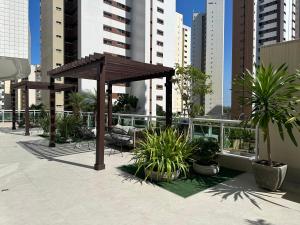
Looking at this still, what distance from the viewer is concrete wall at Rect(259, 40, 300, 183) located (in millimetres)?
5227

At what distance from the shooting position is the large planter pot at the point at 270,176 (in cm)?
469

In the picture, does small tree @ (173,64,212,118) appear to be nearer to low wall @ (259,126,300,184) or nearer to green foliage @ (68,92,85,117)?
green foliage @ (68,92,85,117)

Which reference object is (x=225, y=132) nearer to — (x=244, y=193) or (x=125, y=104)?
(x=244, y=193)

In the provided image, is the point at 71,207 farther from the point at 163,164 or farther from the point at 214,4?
the point at 214,4

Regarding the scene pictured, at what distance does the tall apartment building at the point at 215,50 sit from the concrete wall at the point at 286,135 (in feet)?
233

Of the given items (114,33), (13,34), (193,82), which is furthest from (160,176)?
(114,33)

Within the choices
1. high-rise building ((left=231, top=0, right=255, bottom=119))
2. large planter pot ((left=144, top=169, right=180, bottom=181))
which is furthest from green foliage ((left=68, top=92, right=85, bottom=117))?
high-rise building ((left=231, top=0, right=255, bottom=119))

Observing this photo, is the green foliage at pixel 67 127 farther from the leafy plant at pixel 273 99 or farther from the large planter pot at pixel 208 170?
the leafy plant at pixel 273 99

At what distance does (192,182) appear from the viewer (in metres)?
5.29

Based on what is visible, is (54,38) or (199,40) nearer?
(54,38)

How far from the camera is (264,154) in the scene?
5.84 meters

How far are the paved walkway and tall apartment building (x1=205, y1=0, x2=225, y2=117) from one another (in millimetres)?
72292

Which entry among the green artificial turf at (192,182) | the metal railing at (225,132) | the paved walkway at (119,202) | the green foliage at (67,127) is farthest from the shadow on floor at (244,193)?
the green foliage at (67,127)

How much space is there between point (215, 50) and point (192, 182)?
8172cm
